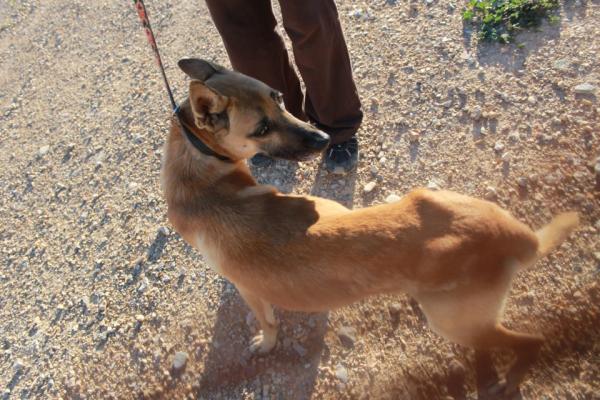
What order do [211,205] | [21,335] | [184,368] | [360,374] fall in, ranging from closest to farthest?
[211,205] → [360,374] → [184,368] → [21,335]

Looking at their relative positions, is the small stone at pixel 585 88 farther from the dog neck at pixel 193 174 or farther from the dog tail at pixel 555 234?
the dog neck at pixel 193 174

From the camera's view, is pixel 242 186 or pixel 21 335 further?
pixel 21 335

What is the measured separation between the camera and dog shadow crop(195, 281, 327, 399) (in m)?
3.19

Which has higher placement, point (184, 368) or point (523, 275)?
point (523, 275)

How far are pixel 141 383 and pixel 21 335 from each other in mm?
1501

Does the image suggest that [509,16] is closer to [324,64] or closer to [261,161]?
[324,64]

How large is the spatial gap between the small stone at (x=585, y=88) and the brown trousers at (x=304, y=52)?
1919 mm

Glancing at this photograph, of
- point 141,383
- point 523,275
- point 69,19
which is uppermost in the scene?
point 69,19

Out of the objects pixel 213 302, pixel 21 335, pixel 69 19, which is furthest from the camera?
pixel 69 19

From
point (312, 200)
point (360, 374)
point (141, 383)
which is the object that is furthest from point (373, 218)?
point (141, 383)

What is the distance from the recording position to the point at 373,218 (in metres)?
2.30

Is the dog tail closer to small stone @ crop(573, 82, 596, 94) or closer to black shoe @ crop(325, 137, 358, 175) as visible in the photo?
small stone @ crop(573, 82, 596, 94)

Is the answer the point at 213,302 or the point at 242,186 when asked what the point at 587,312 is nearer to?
the point at 242,186

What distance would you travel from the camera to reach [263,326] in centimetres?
319
